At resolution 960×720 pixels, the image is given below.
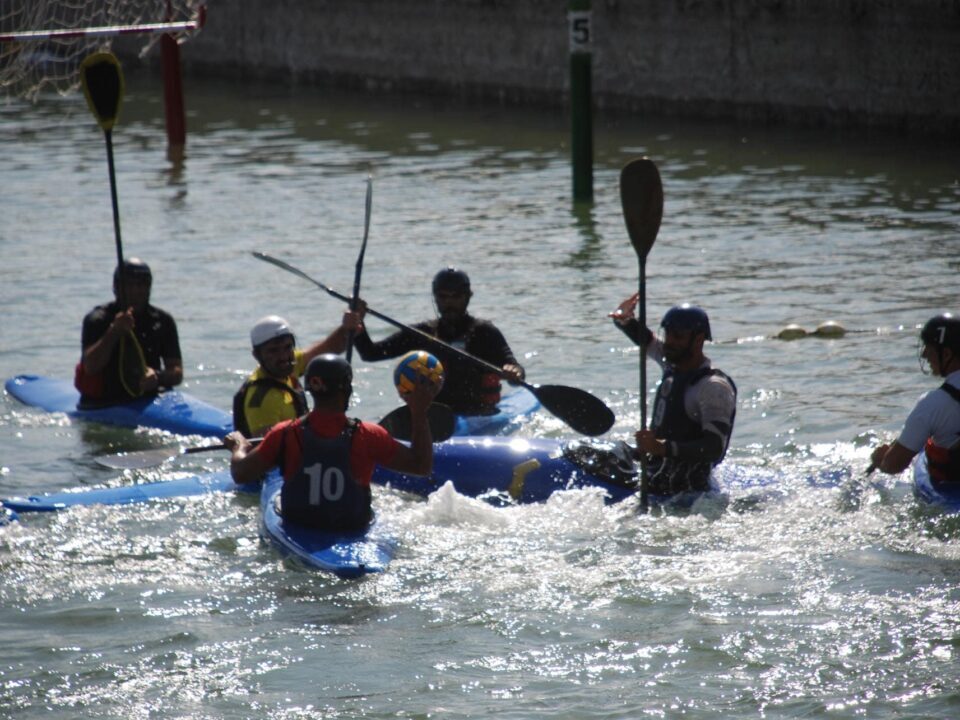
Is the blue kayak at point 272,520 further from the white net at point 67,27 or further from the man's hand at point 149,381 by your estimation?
the white net at point 67,27

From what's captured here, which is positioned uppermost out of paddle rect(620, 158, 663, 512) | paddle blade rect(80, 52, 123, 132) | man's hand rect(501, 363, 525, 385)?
paddle blade rect(80, 52, 123, 132)

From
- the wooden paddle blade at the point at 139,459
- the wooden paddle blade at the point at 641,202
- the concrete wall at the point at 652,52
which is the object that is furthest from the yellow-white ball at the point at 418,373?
the concrete wall at the point at 652,52

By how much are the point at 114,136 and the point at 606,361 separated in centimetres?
1434

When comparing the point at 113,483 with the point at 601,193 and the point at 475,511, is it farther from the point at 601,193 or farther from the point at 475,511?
the point at 601,193

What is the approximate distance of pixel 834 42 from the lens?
2034cm

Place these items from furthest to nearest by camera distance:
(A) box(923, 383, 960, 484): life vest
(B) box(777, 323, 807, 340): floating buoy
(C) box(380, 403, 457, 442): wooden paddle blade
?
(B) box(777, 323, 807, 340): floating buoy < (C) box(380, 403, 457, 442): wooden paddle blade < (A) box(923, 383, 960, 484): life vest

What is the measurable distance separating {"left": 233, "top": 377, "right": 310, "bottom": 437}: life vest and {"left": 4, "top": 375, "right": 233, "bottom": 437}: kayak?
138cm

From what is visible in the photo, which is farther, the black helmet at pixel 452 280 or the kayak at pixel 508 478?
the black helmet at pixel 452 280

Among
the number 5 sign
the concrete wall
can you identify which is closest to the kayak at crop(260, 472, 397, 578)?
the number 5 sign

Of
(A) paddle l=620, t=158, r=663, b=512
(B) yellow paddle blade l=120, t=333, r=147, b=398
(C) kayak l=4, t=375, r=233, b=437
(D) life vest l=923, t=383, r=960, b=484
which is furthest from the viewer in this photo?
(B) yellow paddle blade l=120, t=333, r=147, b=398

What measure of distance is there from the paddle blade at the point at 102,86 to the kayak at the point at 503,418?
368cm

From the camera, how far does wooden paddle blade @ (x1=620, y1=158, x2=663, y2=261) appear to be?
7.79 meters

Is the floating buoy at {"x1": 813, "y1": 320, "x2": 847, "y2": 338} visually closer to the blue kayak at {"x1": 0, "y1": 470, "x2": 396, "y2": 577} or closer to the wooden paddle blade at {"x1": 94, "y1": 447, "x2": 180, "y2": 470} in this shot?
the blue kayak at {"x1": 0, "y1": 470, "x2": 396, "y2": 577}

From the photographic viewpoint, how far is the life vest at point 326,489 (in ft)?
21.9
